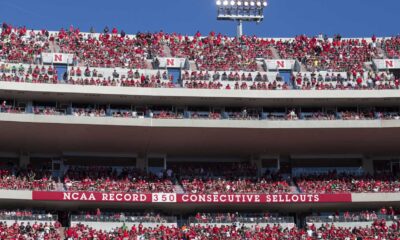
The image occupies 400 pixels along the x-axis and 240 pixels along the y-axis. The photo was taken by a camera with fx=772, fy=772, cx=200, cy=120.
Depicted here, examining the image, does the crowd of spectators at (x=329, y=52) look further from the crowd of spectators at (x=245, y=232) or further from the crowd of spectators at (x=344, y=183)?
the crowd of spectators at (x=245, y=232)

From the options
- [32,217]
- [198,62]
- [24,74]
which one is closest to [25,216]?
[32,217]

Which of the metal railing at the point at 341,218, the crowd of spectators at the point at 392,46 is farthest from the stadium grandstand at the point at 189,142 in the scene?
the crowd of spectators at the point at 392,46

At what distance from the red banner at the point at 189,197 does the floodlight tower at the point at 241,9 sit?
52.6 ft

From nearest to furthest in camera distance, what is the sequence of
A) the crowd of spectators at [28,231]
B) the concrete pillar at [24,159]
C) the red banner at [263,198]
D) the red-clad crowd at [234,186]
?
the crowd of spectators at [28,231], the red banner at [263,198], the red-clad crowd at [234,186], the concrete pillar at [24,159]

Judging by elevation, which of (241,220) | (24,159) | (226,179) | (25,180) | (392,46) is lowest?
(241,220)

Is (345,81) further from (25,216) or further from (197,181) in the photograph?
(25,216)

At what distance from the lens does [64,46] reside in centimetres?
4650

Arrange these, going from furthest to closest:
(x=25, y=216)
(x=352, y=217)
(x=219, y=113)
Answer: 1. (x=219, y=113)
2. (x=352, y=217)
3. (x=25, y=216)

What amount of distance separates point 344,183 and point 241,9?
16.8 meters

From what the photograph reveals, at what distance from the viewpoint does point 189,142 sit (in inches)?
1736

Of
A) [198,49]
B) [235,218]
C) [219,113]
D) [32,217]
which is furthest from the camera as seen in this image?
[198,49]

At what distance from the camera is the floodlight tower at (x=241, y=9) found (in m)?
54.9

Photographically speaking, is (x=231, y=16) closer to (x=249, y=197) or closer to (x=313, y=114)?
(x=313, y=114)

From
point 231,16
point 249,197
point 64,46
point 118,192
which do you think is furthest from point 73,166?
point 231,16
